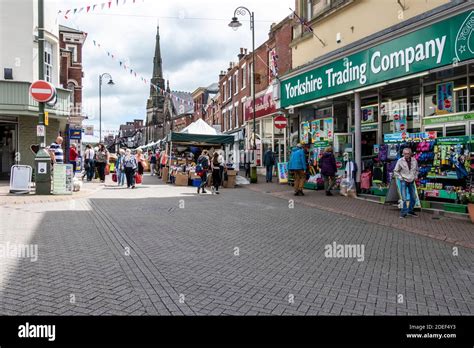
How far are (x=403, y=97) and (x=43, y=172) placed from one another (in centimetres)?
1147

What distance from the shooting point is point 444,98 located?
11.0m

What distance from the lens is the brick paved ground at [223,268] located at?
408 centimetres

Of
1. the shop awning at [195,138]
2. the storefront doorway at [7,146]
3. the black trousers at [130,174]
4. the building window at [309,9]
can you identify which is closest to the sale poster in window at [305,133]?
the building window at [309,9]

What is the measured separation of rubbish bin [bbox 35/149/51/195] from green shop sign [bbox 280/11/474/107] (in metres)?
9.65

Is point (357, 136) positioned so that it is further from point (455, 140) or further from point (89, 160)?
point (89, 160)

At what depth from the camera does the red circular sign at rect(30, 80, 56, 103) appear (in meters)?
12.6

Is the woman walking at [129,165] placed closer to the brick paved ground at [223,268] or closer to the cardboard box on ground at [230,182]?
the cardboard box on ground at [230,182]

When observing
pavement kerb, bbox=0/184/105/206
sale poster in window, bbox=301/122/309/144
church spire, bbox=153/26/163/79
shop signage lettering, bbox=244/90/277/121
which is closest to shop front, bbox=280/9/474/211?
sale poster in window, bbox=301/122/309/144

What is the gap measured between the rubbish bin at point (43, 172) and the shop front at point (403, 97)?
965 centimetres

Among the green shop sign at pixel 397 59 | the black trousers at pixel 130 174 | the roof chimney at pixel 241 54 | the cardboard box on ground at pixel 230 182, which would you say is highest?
the roof chimney at pixel 241 54

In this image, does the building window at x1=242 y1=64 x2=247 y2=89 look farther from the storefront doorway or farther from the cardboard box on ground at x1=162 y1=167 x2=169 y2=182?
the storefront doorway

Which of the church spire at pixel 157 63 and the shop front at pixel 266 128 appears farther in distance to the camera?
the church spire at pixel 157 63
